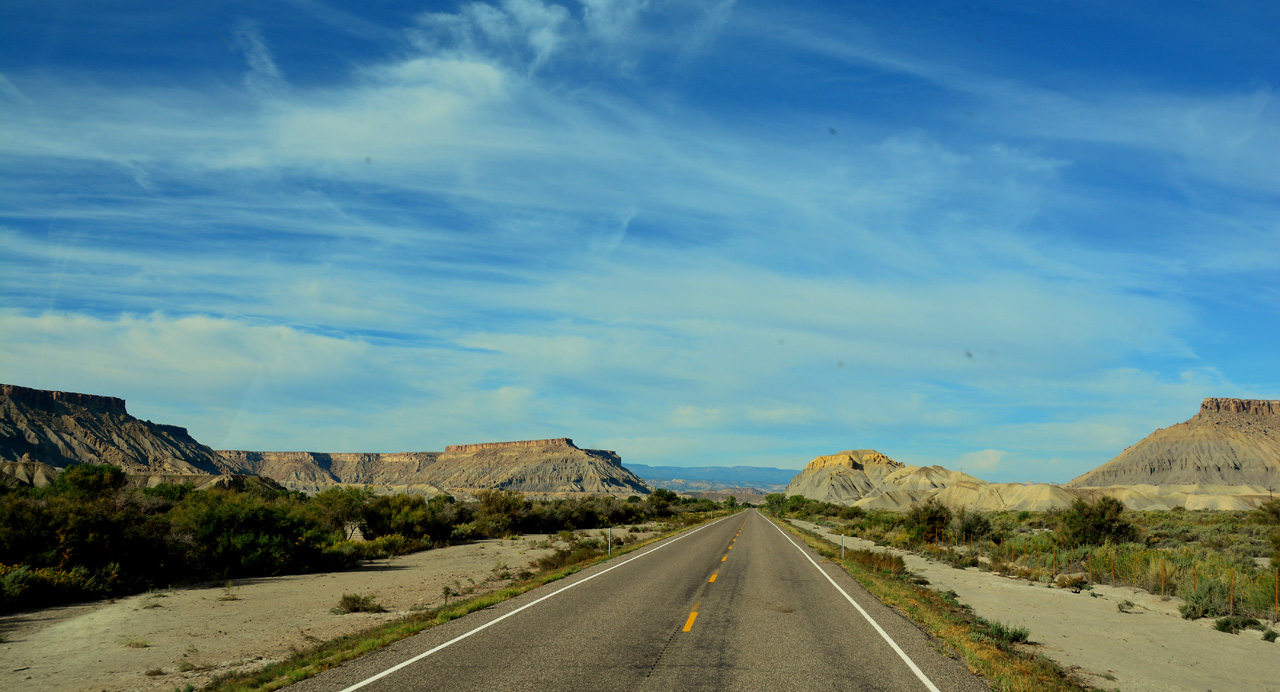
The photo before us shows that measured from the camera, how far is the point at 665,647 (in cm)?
1017

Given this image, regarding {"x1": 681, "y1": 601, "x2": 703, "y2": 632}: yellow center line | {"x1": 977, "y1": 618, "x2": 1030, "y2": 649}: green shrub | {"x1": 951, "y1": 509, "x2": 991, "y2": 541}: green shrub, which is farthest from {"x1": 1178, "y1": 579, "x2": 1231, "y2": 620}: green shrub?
{"x1": 951, "y1": 509, "x2": 991, "y2": 541}: green shrub

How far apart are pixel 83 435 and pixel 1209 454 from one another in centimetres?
22817

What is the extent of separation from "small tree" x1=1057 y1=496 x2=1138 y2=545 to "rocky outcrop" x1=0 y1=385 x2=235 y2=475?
10190 cm

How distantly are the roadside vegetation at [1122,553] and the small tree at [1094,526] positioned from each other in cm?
4

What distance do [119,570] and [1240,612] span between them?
28.0m

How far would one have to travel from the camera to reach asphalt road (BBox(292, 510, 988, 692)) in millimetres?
8273

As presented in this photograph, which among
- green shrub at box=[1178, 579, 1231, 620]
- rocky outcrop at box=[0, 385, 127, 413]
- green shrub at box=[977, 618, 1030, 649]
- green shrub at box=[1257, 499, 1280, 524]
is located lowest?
green shrub at box=[977, 618, 1030, 649]

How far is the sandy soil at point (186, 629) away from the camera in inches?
372

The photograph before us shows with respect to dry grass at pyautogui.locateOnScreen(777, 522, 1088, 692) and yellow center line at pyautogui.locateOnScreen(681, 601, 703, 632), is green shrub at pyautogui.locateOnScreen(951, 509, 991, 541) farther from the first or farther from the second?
yellow center line at pyautogui.locateOnScreen(681, 601, 703, 632)

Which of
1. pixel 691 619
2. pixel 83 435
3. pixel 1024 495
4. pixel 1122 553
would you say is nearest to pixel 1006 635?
pixel 691 619

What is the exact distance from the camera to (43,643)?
1112 cm

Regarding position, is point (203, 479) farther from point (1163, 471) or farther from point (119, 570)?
point (1163, 471)

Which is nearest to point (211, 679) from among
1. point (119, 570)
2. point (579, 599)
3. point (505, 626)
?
point (505, 626)

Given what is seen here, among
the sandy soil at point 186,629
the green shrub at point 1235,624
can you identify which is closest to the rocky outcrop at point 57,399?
the sandy soil at point 186,629
